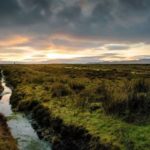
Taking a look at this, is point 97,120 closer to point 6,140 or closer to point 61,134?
point 61,134

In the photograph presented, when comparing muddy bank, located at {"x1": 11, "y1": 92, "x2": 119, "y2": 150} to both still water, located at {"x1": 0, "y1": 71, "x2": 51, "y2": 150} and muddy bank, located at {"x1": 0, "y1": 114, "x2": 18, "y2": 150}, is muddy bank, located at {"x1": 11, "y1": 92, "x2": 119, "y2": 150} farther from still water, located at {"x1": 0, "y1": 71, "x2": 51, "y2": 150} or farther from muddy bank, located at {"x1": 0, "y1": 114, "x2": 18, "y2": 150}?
muddy bank, located at {"x1": 0, "y1": 114, "x2": 18, "y2": 150}

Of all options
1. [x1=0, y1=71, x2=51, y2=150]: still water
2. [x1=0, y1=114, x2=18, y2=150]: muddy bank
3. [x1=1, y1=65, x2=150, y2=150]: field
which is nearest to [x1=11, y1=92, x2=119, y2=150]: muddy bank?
[x1=1, y1=65, x2=150, y2=150]: field

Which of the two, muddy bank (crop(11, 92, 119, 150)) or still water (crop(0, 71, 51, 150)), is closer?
muddy bank (crop(11, 92, 119, 150))

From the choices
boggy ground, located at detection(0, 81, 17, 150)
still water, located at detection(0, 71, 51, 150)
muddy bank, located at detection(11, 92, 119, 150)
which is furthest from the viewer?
still water, located at detection(0, 71, 51, 150)

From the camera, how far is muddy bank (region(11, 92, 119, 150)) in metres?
14.5

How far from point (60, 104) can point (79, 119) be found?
5682 mm

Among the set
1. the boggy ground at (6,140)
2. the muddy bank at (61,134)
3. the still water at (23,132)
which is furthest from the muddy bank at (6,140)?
Result: the muddy bank at (61,134)

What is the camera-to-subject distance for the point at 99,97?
23.1 m

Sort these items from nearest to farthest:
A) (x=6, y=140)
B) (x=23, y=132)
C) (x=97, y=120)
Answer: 1. (x=6, y=140)
2. (x=97, y=120)
3. (x=23, y=132)

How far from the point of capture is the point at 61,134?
17.5 metres

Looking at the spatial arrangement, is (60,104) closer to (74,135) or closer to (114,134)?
(74,135)

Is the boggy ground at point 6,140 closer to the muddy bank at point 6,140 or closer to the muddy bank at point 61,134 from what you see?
the muddy bank at point 6,140

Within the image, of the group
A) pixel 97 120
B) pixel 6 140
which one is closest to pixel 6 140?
pixel 6 140

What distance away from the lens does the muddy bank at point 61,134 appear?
14.5 metres
